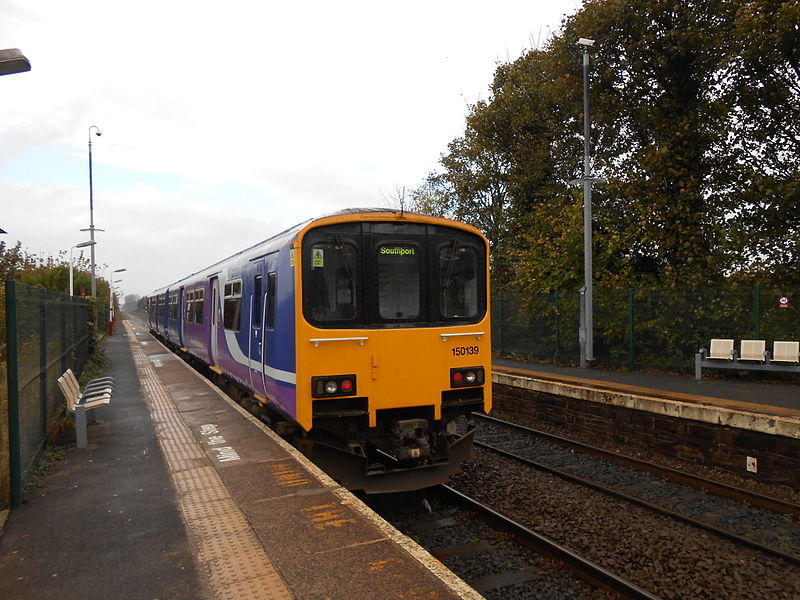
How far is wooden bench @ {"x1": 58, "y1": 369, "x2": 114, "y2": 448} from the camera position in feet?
23.1

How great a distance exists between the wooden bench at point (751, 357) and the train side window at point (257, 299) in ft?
28.7

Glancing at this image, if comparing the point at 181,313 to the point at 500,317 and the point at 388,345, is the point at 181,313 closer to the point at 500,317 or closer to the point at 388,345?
the point at 500,317

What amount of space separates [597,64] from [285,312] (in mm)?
13801

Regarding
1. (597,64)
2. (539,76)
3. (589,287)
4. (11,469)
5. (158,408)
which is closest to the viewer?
(11,469)

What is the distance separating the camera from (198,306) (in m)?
12.8

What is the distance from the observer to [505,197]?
77.8 feet

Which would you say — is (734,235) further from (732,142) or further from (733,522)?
(733,522)

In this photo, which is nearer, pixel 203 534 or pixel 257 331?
pixel 203 534

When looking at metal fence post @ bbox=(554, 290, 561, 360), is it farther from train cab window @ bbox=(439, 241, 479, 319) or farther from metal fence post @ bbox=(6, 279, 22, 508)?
metal fence post @ bbox=(6, 279, 22, 508)

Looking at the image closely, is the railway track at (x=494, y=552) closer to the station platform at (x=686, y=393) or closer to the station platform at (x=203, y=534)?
the station platform at (x=203, y=534)

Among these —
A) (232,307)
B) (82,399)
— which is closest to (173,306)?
(232,307)

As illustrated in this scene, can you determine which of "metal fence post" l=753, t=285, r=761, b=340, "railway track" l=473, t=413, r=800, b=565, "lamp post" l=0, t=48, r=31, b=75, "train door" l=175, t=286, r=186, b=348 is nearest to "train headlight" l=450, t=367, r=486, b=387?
"railway track" l=473, t=413, r=800, b=565

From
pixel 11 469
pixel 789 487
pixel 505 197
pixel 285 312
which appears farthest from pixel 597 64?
pixel 11 469

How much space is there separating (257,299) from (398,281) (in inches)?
87.0
